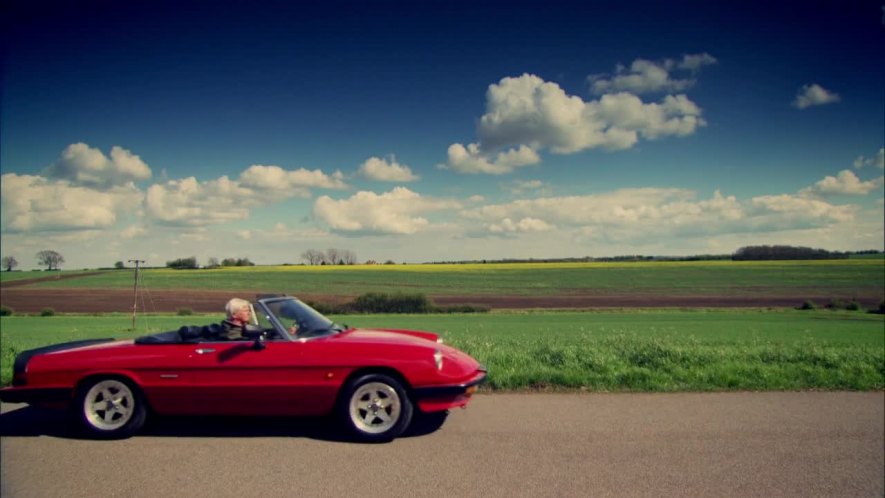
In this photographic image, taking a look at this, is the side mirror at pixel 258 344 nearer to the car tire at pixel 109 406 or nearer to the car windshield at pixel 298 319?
the car windshield at pixel 298 319

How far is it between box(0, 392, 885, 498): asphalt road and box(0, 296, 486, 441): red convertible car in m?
0.24

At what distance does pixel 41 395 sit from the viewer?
502 cm

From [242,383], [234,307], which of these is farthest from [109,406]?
[234,307]

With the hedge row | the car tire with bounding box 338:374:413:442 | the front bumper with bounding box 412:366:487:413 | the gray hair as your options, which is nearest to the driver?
the gray hair

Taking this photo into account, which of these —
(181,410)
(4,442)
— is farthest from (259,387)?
(4,442)

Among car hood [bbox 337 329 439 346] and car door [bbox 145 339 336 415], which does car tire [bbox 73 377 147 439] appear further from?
car hood [bbox 337 329 439 346]

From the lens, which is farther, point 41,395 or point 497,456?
point 41,395

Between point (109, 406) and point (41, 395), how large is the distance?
61cm

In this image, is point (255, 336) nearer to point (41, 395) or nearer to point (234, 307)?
point (234, 307)

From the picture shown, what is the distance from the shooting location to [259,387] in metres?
4.93

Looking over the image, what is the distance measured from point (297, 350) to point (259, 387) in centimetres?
45

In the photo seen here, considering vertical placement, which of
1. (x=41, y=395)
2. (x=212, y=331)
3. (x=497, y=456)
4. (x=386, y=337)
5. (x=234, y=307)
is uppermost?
(x=234, y=307)

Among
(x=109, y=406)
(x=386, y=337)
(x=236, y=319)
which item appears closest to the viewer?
(x=109, y=406)

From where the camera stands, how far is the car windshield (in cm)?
530
